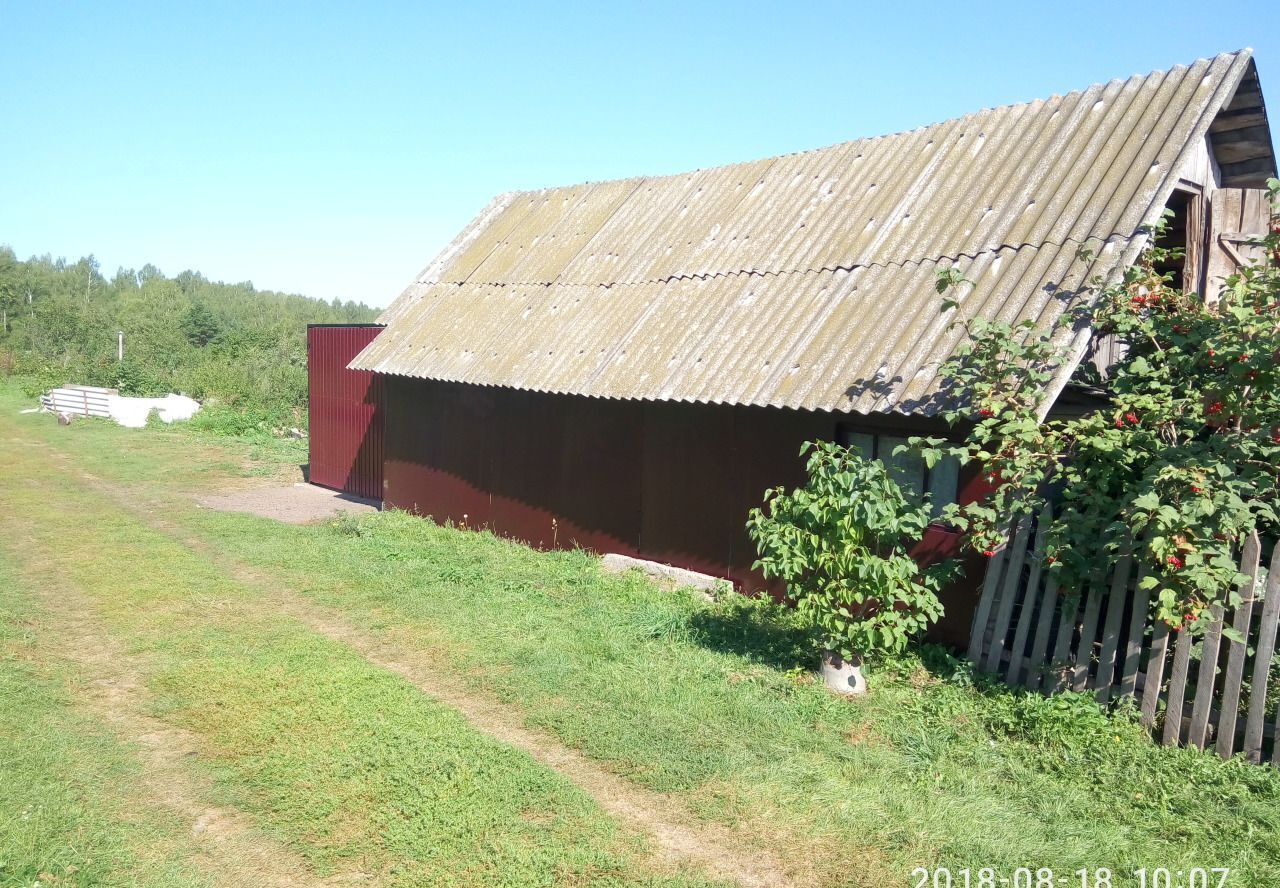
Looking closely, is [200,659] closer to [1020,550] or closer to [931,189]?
[1020,550]

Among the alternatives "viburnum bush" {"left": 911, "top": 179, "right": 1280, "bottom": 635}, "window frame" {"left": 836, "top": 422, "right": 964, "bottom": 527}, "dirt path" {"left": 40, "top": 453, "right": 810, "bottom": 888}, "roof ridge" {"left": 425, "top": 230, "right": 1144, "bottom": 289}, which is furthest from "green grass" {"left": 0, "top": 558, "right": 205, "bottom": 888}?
"roof ridge" {"left": 425, "top": 230, "right": 1144, "bottom": 289}

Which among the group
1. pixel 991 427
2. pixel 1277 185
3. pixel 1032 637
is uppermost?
pixel 1277 185

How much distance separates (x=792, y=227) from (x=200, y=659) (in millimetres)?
7081

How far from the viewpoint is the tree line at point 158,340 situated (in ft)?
91.1

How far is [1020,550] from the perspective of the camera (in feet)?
20.9

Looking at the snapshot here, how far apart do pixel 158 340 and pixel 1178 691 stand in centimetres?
4858

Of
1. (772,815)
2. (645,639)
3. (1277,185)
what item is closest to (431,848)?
(772,815)

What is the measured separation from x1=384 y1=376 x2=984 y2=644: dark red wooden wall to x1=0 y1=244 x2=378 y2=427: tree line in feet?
44.8

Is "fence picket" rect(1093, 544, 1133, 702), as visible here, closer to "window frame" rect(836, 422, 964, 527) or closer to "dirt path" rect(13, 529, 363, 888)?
"window frame" rect(836, 422, 964, 527)

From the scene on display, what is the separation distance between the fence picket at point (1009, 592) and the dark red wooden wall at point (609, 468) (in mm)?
543

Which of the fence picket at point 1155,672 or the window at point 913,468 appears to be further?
the window at point 913,468

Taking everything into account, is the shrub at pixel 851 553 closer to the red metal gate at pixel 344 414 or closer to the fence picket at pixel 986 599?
the fence picket at pixel 986 599

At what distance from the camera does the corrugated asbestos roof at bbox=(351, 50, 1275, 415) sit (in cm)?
728
